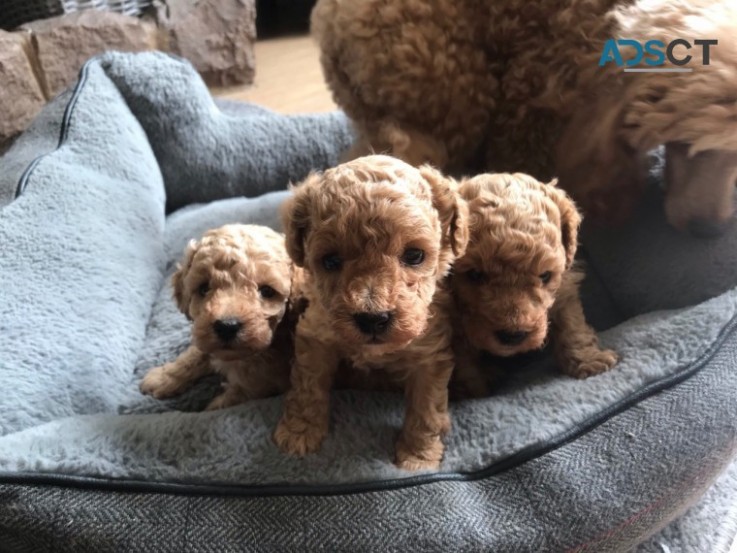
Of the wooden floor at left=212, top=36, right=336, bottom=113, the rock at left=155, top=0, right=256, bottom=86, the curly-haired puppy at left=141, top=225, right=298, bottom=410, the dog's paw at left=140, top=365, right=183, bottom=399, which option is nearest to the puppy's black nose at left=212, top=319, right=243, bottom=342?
the curly-haired puppy at left=141, top=225, right=298, bottom=410

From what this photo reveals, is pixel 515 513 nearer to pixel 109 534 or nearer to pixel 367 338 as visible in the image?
pixel 367 338

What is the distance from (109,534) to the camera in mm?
992

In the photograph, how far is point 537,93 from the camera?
150 cm

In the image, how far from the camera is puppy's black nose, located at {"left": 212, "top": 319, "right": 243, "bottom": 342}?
1.12m

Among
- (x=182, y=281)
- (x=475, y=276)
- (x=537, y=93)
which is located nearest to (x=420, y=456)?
(x=475, y=276)

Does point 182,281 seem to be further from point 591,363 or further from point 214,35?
point 214,35

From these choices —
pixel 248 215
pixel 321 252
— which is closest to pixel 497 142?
pixel 248 215

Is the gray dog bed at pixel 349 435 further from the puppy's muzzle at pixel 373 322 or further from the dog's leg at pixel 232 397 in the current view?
the puppy's muzzle at pixel 373 322

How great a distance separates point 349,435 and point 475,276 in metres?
0.32

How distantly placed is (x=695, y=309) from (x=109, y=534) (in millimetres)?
1004

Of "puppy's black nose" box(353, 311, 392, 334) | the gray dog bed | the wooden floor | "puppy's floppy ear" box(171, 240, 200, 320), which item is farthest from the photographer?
the wooden floor

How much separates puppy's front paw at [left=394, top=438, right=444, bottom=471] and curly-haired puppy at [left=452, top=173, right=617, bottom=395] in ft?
0.59

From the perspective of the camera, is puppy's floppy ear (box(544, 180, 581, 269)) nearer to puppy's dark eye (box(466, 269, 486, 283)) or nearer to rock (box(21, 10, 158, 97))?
puppy's dark eye (box(466, 269, 486, 283))

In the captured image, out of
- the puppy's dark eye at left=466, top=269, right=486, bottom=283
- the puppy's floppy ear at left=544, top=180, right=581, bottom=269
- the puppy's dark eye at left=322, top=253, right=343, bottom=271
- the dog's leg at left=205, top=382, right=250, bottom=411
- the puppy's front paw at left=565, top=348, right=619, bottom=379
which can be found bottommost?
the dog's leg at left=205, top=382, right=250, bottom=411
